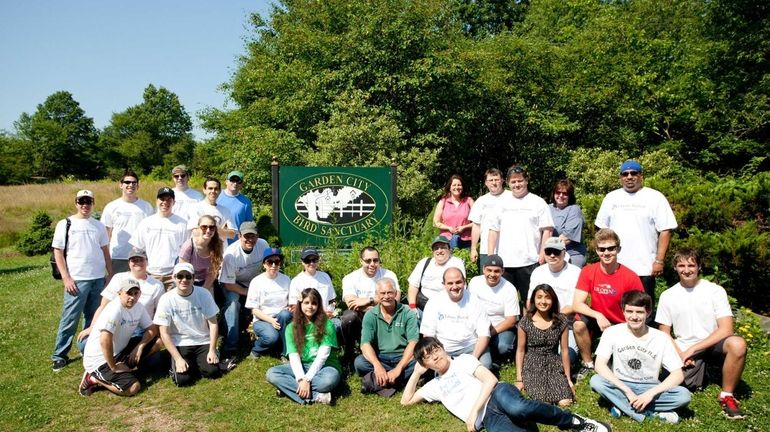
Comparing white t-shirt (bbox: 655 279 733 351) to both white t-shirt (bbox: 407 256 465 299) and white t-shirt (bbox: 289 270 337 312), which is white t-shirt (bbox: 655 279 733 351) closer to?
white t-shirt (bbox: 407 256 465 299)

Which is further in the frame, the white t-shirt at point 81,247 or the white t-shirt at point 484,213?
the white t-shirt at point 484,213

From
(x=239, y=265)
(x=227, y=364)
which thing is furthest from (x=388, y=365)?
(x=239, y=265)

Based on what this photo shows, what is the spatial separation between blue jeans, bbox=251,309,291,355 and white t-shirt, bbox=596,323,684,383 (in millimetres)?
3036

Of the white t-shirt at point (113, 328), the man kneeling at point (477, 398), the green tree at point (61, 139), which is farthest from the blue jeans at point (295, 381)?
the green tree at point (61, 139)

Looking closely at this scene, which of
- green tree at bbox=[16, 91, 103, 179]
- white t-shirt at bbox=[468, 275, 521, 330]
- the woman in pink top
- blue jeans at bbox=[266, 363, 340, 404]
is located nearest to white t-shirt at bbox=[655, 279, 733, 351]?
white t-shirt at bbox=[468, 275, 521, 330]

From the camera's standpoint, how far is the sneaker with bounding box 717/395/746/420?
441 centimetres

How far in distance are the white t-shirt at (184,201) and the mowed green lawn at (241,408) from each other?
74.3 inches

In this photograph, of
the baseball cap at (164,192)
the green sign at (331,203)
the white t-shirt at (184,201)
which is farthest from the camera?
the green sign at (331,203)

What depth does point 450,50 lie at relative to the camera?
49.1 feet

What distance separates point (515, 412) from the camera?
155 inches

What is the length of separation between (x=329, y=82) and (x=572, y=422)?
12.0m

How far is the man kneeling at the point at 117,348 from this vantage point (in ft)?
17.2

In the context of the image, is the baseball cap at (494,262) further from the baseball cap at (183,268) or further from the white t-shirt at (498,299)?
the baseball cap at (183,268)

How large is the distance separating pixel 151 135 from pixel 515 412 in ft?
222
